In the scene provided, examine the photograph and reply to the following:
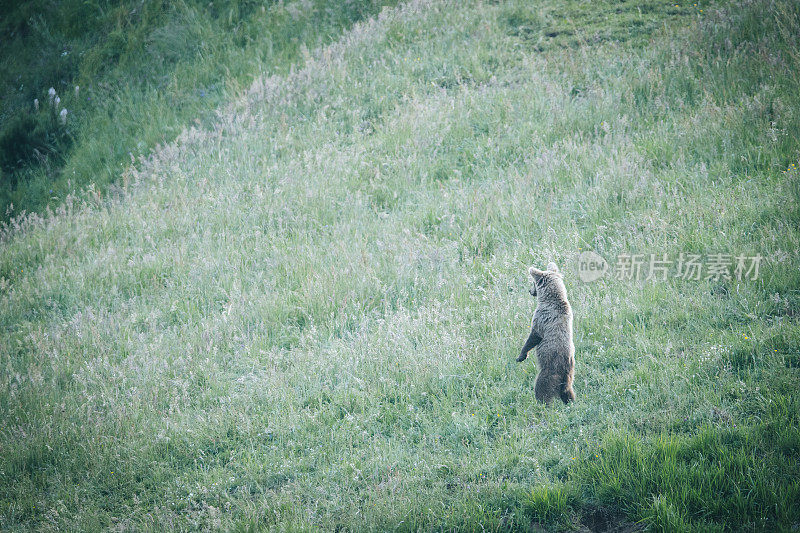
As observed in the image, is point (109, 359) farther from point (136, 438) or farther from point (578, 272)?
point (578, 272)

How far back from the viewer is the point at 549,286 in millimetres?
5020

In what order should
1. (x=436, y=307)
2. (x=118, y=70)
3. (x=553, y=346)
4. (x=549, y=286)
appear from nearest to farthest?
(x=553, y=346), (x=549, y=286), (x=436, y=307), (x=118, y=70)

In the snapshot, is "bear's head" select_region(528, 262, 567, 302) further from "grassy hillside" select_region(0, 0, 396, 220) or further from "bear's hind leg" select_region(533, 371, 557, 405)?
"grassy hillside" select_region(0, 0, 396, 220)

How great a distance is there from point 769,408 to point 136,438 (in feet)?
18.5

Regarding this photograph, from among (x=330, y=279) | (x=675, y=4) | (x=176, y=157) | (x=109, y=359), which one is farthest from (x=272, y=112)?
(x=675, y=4)

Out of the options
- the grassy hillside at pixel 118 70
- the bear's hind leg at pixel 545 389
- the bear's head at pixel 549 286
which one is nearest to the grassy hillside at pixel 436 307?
the bear's hind leg at pixel 545 389

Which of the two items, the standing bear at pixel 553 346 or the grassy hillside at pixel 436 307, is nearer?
the grassy hillside at pixel 436 307

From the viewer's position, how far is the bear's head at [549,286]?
4.96 metres

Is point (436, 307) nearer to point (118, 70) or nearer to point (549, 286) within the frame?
point (549, 286)

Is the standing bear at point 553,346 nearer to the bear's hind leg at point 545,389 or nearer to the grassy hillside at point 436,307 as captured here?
the bear's hind leg at point 545,389

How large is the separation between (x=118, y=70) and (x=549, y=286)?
1492 cm

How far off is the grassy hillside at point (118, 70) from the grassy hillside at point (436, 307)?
6.40 ft

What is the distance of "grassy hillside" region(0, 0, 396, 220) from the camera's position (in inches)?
512

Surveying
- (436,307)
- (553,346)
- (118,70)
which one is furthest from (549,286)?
(118,70)
